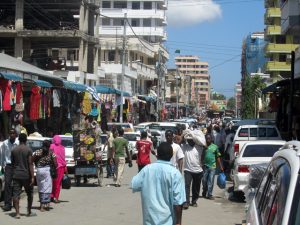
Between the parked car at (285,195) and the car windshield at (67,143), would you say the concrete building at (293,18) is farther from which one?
the parked car at (285,195)

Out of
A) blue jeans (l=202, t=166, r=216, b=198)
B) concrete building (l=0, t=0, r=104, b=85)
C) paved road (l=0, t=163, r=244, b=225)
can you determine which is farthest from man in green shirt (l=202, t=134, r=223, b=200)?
concrete building (l=0, t=0, r=104, b=85)

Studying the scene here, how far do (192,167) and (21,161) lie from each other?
13.7 ft

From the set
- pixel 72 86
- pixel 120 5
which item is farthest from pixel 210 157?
pixel 120 5

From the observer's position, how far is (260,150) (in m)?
16.3

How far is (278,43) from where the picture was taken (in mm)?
69312

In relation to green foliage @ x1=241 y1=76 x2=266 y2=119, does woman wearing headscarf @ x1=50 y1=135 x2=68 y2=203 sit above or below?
below

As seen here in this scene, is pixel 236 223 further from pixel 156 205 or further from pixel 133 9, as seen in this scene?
pixel 133 9

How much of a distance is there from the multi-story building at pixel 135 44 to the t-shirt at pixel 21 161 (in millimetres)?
30991

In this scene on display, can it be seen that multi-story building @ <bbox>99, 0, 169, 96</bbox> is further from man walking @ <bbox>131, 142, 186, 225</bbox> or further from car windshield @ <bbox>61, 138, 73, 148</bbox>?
man walking @ <bbox>131, 142, 186, 225</bbox>

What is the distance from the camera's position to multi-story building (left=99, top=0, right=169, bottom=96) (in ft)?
200

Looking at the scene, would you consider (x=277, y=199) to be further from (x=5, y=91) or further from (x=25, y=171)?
(x=5, y=91)

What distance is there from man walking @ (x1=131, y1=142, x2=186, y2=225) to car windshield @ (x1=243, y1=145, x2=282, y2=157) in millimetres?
9478

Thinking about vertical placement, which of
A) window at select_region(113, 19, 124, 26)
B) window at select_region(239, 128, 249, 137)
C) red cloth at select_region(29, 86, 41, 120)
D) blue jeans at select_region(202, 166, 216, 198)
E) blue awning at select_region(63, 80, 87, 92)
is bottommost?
blue jeans at select_region(202, 166, 216, 198)

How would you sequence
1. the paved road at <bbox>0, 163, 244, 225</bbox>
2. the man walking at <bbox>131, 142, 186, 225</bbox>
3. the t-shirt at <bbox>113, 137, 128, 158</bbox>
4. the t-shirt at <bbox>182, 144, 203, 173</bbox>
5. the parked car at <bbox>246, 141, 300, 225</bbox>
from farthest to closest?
the t-shirt at <bbox>113, 137, 128, 158</bbox>, the t-shirt at <bbox>182, 144, 203, 173</bbox>, the paved road at <bbox>0, 163, 244, 225</bbox>, the man walking at <bbox>131, 142, 186, 225</bbox>, the parked car at <bbox>246, 141, 300, 225</bbox>
